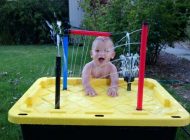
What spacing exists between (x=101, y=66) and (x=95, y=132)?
1.04 metres

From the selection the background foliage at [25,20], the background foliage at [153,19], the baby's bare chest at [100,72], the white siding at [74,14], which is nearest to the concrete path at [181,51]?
the background foliage at [153,19]

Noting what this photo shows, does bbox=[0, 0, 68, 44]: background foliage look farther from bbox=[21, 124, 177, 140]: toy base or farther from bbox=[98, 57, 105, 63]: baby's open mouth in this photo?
bbox=[21, 124, 177, 140]: toy base

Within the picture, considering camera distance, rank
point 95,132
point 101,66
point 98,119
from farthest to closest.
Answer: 1. point 101,66
2. point 95,132
3. point 98,119

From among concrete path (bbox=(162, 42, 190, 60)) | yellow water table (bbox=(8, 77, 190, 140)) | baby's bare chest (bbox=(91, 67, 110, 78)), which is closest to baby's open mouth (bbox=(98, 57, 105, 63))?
baby's bare chest (bbox=(91, 67, 110, 78))

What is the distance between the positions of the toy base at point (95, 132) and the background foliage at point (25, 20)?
33.8ft

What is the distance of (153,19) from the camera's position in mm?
5906

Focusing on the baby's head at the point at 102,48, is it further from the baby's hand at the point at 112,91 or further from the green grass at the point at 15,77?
the green grass at the point at 15,77

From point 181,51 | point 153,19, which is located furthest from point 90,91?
point 181,51

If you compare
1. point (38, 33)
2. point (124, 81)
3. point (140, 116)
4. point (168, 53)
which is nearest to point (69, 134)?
point (140, 116)

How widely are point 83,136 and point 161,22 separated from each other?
3.93 metres

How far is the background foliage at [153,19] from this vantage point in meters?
5.87

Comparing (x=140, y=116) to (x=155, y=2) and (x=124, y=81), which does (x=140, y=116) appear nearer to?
(x=124, y=81)

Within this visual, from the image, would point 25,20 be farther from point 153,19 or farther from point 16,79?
point 153,19

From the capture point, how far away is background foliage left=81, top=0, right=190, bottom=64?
5.87 m
